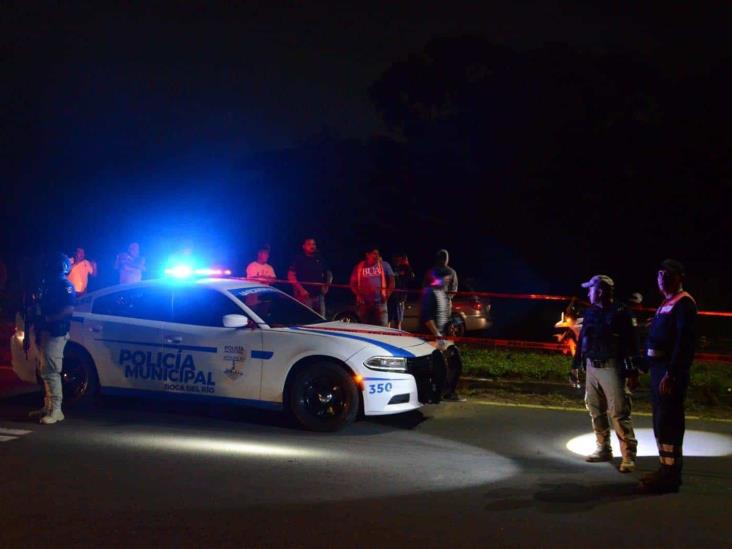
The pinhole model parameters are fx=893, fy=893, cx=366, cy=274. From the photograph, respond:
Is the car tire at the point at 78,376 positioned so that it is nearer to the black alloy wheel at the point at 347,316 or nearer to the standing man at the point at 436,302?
the standing man at the point at 436,302

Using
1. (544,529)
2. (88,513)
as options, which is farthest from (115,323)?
(544,529)

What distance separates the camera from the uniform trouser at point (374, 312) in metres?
12.9

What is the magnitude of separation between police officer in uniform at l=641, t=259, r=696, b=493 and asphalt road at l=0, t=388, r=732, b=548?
0.18 m

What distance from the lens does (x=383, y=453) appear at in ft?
24.5

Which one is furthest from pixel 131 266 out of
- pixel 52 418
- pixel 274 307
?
pixel 52 418

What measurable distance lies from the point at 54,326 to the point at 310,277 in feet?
18.7

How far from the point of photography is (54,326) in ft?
27.4

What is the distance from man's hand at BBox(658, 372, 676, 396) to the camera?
6145mm

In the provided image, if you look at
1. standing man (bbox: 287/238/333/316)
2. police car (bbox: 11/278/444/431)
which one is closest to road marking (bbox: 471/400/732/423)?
police car (bbox: 11/278/444/431)

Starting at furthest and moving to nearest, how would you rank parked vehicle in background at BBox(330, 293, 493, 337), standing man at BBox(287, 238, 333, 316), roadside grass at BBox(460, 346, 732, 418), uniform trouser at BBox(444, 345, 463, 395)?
parked vehicle in background at BBox(330, 293, 493, 337) < standing man at BBox(287, 238, 333, 316) < roadside grass at BBox(460, 346, 732, 418) < uniform trouser at BBox(444, 345, 463, 395)

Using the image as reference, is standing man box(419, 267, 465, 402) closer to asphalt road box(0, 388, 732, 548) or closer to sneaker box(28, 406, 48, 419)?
asphalt road box(0, 388, 732, 548)

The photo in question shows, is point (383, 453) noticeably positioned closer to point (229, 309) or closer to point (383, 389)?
point (383, 389)

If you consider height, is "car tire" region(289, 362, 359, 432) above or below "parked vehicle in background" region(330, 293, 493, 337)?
below

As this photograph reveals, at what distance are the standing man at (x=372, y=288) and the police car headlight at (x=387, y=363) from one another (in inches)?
179
